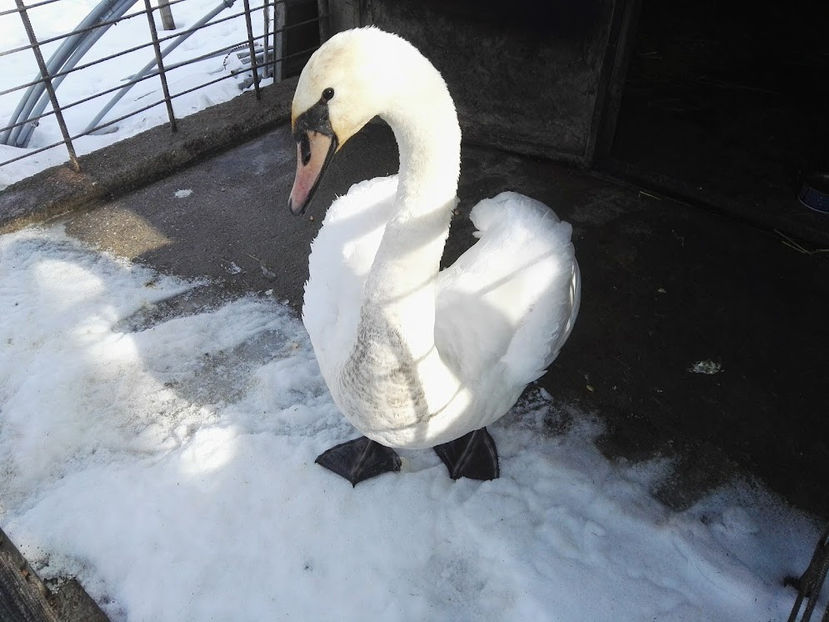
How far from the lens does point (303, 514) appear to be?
302 centimetres

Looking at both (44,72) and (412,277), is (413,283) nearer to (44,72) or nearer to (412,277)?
(412,277)

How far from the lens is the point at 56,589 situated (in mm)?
2656

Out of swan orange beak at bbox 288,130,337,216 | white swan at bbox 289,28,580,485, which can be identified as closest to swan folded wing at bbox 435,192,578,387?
white swan at bbox 289,28,580,485

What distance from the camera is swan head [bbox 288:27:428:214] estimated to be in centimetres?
181

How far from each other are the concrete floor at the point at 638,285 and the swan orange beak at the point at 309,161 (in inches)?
77.1

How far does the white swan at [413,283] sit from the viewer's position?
190 centimetres

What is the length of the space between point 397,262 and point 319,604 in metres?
1.51

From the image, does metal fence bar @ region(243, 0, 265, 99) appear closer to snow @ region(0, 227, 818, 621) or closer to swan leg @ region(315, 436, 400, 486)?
snow @ region(0, 227, 818, 621)

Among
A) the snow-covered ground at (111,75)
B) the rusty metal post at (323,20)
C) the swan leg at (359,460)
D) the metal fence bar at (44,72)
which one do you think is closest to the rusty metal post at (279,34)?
the rusty metal post at (323,20)

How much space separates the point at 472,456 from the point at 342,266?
111 centimetres

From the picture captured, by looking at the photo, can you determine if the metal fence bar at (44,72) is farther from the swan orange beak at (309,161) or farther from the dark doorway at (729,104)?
the dark doorway at (729,104)

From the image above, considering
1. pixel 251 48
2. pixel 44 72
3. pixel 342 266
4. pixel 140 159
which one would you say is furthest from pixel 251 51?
pixel 342 266

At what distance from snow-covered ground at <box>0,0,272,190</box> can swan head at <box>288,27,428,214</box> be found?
167 inches

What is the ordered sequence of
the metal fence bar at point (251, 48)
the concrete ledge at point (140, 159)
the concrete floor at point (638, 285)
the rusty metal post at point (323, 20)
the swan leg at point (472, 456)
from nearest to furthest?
1. the swan leg at point (472, 456)
2. the concrete floor at point (638, 285)
3. the concrete ledge at point (140, 159)
4. the metal fence bar at point (251, 48)
5. the rusty metal post at point (323, 20)
